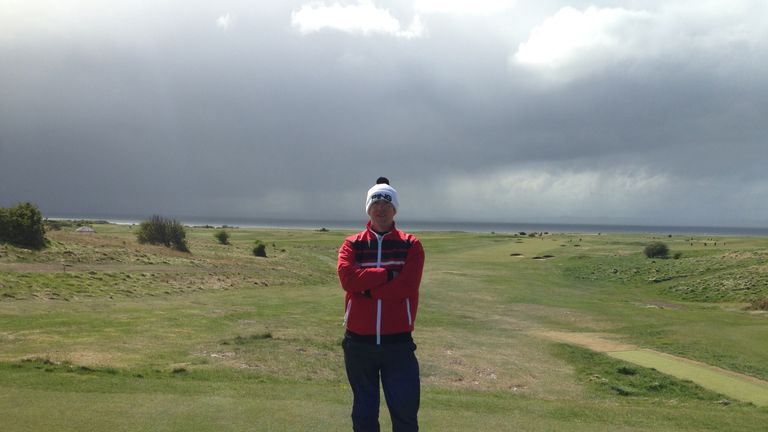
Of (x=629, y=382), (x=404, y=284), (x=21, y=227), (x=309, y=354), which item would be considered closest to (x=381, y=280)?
(x=404, y=284)

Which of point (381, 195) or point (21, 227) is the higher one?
point (381, 195)

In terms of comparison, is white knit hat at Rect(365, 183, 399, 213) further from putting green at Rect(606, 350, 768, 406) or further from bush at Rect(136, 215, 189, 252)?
bush at Rect(136, 215, 189, 252)

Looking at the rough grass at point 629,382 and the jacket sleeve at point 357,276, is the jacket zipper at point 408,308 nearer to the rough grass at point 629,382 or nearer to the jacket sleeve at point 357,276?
the jacket sleeve at point 357,276

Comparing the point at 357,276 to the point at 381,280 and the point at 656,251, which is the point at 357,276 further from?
the point at 656,251

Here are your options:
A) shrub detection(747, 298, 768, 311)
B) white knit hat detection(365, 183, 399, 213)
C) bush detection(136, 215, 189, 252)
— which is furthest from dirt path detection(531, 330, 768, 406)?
bush detection(136, 215, 189, 252)

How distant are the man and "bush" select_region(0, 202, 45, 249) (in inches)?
1387

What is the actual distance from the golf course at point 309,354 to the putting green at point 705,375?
65 millimetres

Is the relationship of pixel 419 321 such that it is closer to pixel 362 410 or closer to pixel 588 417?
pixel 588 417

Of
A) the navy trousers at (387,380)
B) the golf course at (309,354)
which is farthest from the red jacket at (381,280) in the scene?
the golf course at (309,354)

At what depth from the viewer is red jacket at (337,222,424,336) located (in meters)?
4.98

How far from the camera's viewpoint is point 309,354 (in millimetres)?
13555

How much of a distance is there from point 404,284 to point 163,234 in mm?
48437

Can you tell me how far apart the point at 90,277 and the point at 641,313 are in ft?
91.7

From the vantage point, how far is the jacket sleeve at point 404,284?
4.97 meters
